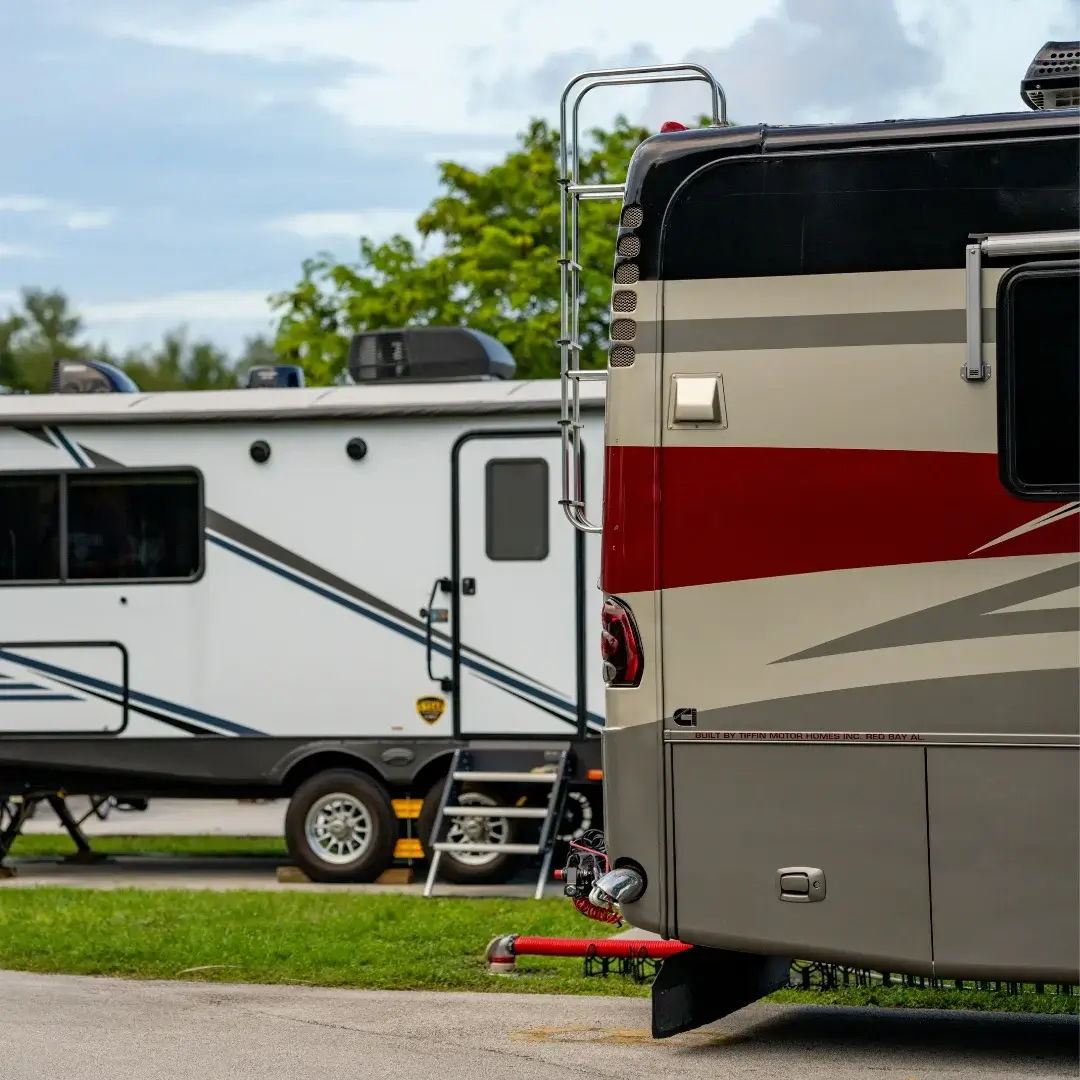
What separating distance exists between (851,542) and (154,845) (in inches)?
422

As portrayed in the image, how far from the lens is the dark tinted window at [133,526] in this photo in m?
12.6

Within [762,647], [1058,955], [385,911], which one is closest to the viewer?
[1058,955]

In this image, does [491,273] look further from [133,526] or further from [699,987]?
[699,987]

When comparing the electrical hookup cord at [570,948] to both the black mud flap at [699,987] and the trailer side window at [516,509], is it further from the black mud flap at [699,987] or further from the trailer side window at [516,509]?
the trailer side window at [516,509]

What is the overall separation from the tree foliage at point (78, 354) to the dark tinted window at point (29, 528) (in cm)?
→ 5363

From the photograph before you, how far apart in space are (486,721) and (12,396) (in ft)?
13.2

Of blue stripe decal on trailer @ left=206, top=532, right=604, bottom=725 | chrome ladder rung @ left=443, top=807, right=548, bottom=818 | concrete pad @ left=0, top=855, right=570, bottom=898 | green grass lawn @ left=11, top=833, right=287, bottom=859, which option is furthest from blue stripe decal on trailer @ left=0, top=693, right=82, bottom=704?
chrome ladder rung @ left=443, top=807, right=548, bottom=818

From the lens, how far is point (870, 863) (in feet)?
20.3

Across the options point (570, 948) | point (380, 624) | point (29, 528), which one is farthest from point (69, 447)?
point (570, 948)

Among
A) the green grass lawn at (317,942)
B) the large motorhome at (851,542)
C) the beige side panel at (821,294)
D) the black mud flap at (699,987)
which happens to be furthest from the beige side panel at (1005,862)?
the green grass lawn at (317,942)

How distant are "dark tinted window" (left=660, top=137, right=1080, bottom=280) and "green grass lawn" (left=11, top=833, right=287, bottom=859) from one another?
9.38m

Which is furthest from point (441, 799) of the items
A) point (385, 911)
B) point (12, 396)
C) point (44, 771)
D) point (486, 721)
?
point (12, 396)

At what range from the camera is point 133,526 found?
12.7 metres

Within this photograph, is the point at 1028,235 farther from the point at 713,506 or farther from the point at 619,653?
the point at 619,653
